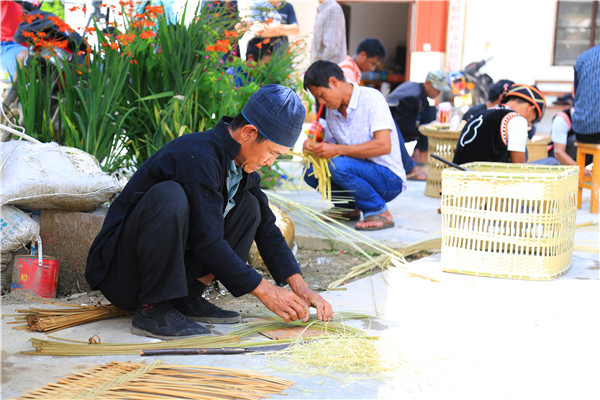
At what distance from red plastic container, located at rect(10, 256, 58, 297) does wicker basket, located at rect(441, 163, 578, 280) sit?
1.84m

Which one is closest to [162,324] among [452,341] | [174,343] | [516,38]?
[174,343]

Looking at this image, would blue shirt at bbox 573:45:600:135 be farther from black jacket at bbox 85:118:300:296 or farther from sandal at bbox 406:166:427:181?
black jacket at bbox 85:118:300:296

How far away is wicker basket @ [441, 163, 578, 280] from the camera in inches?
122

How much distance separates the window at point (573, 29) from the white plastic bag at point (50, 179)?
29.1ft

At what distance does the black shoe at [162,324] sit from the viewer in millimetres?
2188

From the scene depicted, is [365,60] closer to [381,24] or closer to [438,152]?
[438,152]

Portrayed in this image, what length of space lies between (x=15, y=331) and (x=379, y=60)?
4.65m

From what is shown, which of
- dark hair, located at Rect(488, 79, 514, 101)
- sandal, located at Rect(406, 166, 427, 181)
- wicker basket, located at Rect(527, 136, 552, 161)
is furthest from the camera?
sandal, located at Rect(406, 166, 427, 181)

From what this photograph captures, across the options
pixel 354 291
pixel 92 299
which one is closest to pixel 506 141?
pixel 354 291

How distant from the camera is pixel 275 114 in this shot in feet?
7.06

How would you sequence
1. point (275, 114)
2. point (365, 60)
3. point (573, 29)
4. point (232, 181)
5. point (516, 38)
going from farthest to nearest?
point (573, 29) → point (516, 38) → point (365, 60) → point (232, 181) → point (275, 114)

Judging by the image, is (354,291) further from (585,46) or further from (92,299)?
(585,46)

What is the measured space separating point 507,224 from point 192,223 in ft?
5.59

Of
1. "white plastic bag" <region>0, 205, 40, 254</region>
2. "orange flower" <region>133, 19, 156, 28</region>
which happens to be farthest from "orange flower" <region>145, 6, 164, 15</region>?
"white plastic bag" <region>0, 205, 40, 254</region>
